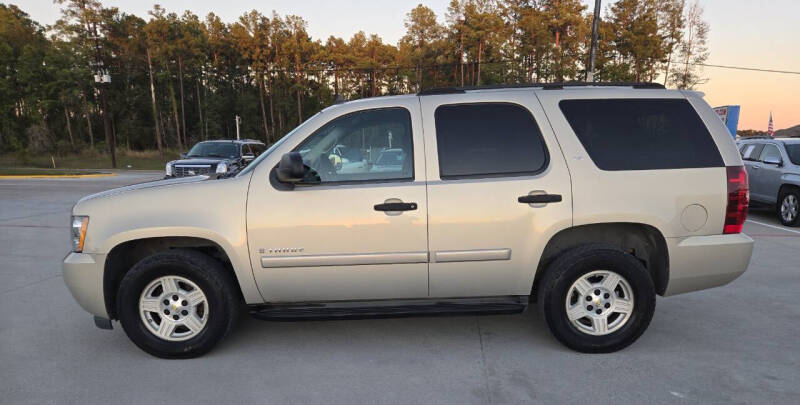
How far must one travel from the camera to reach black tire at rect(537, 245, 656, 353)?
11.1ft

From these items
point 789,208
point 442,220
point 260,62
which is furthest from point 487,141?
point 260,62

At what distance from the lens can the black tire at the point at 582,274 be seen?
3371 mm

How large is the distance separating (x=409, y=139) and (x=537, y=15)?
167 feet

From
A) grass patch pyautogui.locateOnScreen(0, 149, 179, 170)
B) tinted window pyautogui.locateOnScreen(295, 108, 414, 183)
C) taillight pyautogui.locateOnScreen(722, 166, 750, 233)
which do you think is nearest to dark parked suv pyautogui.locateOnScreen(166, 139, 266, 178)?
tinted window pyautogui.locateOnScreen(295, 108, 414, 183)

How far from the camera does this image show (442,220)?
3.33 m

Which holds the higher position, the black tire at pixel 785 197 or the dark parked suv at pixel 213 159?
the dark parked suv at pixel 213 159

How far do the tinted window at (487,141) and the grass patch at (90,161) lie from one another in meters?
32.0

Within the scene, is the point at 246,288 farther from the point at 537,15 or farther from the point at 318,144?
the point at 537,15

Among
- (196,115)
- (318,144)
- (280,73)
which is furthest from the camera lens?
(196,115)

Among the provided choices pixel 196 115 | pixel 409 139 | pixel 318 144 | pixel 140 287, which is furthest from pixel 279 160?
pixel 196 115

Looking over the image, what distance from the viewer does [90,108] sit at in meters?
54.5

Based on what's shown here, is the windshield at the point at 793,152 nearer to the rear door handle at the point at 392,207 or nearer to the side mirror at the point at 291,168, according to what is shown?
the rear door handle at the point at 392,207

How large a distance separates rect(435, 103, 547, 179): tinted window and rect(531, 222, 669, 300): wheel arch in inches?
24.9

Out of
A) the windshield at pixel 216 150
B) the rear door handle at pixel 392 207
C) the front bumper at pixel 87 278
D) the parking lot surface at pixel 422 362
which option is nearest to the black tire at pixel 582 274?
the parking lot surface at pixel 422 362
